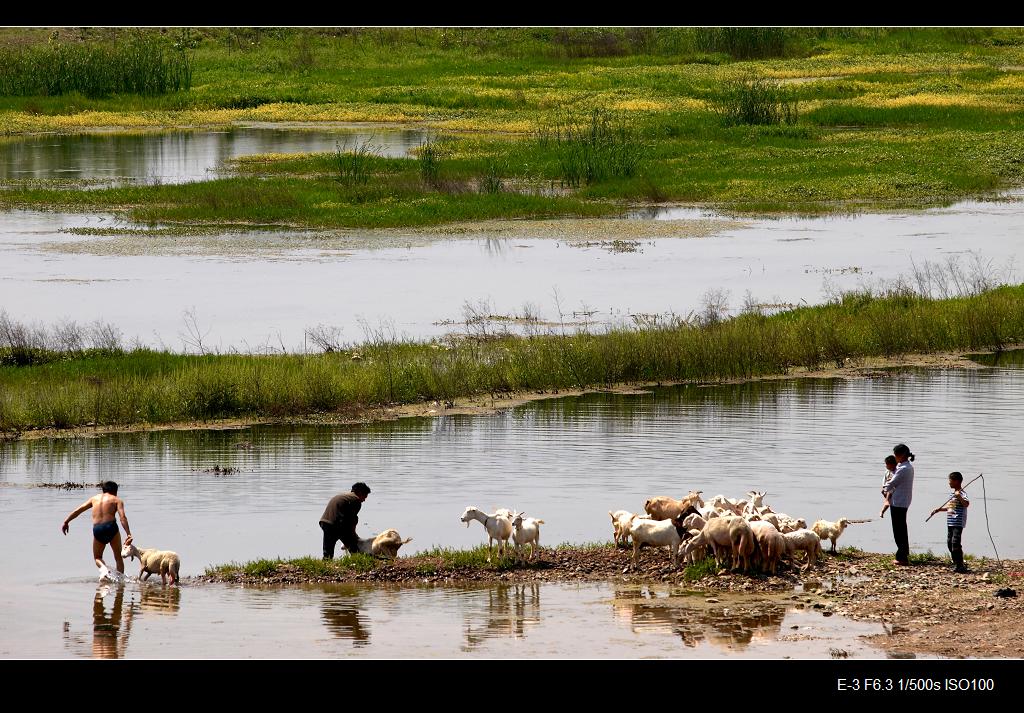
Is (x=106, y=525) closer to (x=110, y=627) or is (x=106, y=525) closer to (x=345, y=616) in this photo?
(x=110, y=627)

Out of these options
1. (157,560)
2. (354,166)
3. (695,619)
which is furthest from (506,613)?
(354,166)

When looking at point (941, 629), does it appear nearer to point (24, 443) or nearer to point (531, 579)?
point (531, 579)

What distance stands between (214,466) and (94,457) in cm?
222

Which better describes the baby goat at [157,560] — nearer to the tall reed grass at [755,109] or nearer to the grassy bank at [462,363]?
the grassy bank at [462,363]

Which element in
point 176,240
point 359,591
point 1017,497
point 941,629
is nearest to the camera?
point 941,629

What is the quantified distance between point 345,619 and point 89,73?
246 ft

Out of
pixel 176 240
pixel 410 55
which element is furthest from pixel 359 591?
pixel 410 55

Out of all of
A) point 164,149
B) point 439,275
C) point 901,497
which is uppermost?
point 164,149

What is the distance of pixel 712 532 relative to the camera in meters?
16.0

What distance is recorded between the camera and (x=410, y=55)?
334ft

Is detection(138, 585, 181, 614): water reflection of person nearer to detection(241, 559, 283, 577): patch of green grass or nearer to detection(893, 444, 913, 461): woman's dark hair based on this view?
detection(241, 559, 283, 577): patch of green grass

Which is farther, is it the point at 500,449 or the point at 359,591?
the point at 500,449

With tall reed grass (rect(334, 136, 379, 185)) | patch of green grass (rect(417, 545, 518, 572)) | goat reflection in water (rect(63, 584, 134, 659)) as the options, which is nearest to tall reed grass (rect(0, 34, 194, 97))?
tall reed grass (rect(334, 136, 379, 185))

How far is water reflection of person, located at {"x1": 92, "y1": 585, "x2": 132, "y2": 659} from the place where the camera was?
47.0 ft
